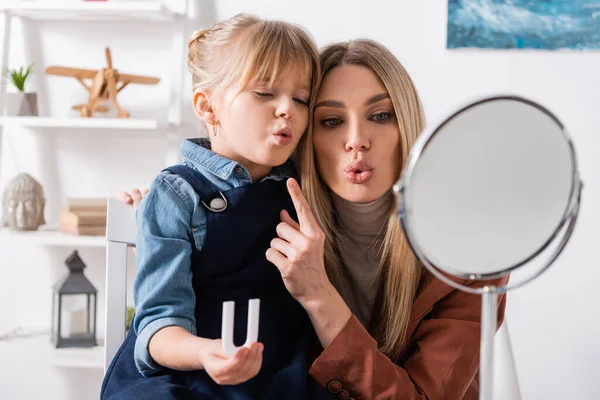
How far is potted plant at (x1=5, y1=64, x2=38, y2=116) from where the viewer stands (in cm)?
262

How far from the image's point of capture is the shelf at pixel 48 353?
8.02 ft

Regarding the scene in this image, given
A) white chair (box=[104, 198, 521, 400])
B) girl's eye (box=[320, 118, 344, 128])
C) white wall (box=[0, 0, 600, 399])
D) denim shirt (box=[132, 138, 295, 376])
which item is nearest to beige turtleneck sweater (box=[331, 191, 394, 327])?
girl's eye (box=[320, 118, 344, 128])

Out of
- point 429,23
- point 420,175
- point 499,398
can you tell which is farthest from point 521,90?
point 420,175

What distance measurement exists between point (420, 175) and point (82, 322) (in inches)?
79.8

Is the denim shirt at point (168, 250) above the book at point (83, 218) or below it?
above

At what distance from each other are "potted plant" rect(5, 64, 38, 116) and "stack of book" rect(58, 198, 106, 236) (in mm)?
344

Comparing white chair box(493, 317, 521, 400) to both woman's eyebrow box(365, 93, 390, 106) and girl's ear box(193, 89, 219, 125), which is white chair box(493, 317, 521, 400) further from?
girl's ear box(193, 89, 219, 125)

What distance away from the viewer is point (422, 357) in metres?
1.32

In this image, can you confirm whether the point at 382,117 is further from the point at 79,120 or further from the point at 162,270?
the point at 79,120

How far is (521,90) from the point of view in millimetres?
2672

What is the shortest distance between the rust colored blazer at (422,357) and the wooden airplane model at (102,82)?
146 cm

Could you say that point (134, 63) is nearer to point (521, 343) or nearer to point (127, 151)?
point (127, 151)

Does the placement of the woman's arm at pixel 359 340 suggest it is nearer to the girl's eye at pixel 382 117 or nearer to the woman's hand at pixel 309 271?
the woman's hand at pixel 309 271

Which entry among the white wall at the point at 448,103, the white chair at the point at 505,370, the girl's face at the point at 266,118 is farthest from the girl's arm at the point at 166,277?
the white wall at the point at 448,103
